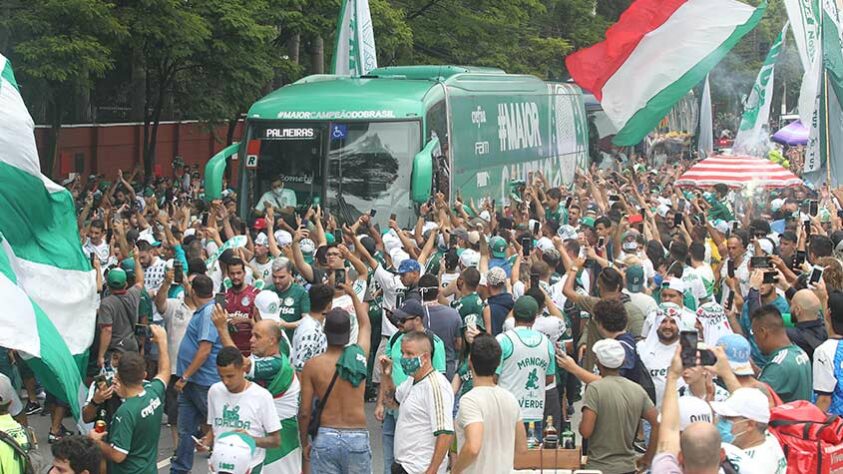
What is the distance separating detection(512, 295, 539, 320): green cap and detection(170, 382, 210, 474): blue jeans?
7.69 ft

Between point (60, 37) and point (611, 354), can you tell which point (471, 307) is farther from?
point (60, 37)

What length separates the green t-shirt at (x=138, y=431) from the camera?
7469 millimetres

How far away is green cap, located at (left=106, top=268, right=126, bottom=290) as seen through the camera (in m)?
11.5

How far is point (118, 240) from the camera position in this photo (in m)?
13.8

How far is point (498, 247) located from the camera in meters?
12.8

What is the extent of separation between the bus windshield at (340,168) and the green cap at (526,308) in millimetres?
10237

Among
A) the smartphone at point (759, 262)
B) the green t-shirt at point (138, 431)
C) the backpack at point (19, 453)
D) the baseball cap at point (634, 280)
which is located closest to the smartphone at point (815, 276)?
the smartphone at point (759, 262)

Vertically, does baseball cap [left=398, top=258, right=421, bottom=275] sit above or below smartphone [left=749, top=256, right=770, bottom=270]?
below

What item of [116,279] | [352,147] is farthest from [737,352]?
[352,147]

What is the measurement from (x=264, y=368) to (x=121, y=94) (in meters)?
30.0

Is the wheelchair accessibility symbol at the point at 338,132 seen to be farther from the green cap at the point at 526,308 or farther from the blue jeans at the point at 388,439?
the green cap at the point at 526,308

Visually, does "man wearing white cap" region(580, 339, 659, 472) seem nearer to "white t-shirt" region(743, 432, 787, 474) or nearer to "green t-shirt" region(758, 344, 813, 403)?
"green t-shirt" region(758, 344, 813, 403)

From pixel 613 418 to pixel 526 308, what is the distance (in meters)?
1.56

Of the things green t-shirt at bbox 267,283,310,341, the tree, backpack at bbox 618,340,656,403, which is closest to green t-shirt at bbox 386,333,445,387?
backpack at bbox 618,340,656,403
